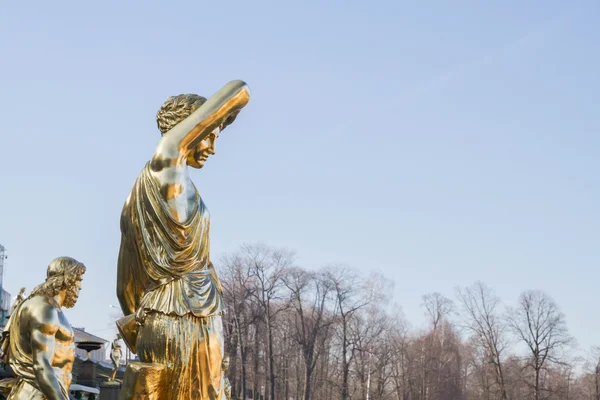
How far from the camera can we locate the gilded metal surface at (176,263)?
471 centimetres

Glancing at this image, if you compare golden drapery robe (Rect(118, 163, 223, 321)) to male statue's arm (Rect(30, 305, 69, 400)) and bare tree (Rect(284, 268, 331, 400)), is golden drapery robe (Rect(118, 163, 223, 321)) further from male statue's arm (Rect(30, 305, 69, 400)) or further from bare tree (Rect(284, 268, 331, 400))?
bare tree (Rect(284, 268, 331, 400))

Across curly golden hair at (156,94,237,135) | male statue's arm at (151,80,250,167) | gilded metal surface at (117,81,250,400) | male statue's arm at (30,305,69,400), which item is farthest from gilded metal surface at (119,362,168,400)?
male statue's arm at (30,305,69,400)

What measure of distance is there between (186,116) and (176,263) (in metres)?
0.89

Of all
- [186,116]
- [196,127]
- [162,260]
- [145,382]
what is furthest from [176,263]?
[186,116]

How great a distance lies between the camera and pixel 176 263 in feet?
16.0

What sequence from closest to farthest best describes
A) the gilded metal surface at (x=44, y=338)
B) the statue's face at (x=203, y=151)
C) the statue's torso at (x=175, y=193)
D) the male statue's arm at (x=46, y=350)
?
1. the statue's torso at (x=175, y=193)
2. the statue's face at (x=203, y=151)
3. the male statue's arm at (x=46, y=350)
4. the gilded metal surface at (x=44, y=338)

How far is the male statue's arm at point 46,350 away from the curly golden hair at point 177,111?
1.97 metres

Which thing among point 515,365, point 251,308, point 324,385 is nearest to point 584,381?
point 515,365

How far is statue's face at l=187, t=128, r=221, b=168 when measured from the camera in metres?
5.12

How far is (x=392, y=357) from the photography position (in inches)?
2525

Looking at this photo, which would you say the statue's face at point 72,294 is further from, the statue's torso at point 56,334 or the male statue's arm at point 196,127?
the male statue's arm at point 196,127

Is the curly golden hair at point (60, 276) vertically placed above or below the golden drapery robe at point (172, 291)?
above

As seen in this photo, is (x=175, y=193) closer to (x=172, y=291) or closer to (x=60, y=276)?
(x=172, y=291)

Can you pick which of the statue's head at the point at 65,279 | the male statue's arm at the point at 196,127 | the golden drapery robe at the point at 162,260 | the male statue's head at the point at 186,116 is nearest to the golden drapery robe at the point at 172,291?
the golden drapery robe at the point at 162,260
